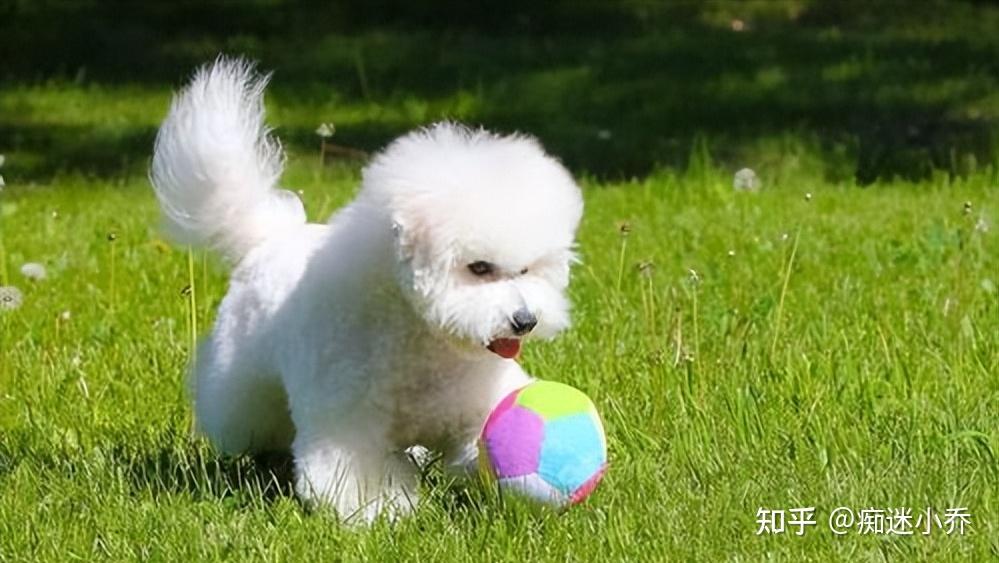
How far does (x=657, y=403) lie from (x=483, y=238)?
46.4 inches

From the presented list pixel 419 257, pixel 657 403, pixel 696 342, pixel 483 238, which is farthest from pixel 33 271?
pixel 483 238

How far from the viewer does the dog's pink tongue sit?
11.5 ft

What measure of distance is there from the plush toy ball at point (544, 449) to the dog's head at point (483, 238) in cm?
18

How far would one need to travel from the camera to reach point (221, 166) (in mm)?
4238

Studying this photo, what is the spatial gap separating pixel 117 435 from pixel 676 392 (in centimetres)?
138

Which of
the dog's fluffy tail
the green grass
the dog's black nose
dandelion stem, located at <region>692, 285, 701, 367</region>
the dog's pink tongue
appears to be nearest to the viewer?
the dog's black nose

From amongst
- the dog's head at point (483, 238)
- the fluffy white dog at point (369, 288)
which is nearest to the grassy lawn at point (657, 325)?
the fluffy white dog at point (369, 288)

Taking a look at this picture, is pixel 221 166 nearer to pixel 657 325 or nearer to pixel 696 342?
pixel 696 342

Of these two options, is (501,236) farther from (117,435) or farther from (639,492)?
(117,435)

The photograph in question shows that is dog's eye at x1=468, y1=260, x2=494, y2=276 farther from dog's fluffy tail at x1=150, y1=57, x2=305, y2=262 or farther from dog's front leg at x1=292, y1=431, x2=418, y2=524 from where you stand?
dog's fluffy tail at x1=150, y1=57, x2=305, y2=262

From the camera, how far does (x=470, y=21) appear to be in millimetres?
14812

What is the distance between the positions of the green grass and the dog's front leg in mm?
59

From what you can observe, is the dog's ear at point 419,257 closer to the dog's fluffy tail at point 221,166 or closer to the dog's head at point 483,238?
the dog's head at point 483,238

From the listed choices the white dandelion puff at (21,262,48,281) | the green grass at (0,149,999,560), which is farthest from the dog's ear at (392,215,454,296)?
the white dandelion puff at (21,262,48,281)
